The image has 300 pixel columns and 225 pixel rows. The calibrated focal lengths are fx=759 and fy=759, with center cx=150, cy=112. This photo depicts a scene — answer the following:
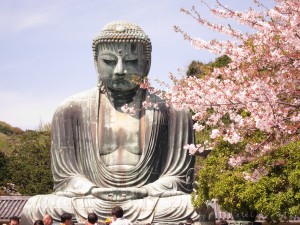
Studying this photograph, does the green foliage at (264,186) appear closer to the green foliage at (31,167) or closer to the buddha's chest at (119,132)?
the buddha's chest at (119,132)

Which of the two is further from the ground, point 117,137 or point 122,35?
point 122,35

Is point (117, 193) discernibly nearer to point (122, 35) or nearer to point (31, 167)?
point (122, 35)

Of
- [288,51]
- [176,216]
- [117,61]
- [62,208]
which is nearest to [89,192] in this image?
[62,208]

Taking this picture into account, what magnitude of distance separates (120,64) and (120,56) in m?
0.18

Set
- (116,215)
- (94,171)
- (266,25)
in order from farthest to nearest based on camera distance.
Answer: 1. (94,171)
2. (266,25)
3. (116,215)

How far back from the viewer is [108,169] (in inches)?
634

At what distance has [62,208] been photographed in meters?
15.5

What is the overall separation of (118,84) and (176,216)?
10.4ft

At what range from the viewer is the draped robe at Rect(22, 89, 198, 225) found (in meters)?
15.4

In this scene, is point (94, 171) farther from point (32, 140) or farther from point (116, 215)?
point (32, 140)

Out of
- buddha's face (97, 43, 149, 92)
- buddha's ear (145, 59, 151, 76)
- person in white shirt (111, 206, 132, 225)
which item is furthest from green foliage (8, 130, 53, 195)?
person in white shirt (111, 206, 132, 225)

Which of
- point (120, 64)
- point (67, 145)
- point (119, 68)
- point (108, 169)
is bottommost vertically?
point (108, 169)

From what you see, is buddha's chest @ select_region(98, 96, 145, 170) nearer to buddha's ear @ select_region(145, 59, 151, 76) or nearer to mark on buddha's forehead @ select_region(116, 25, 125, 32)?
buddha's ear @ select_region(145, 59, 151, 76)

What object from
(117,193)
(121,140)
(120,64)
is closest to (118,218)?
(117,193)
